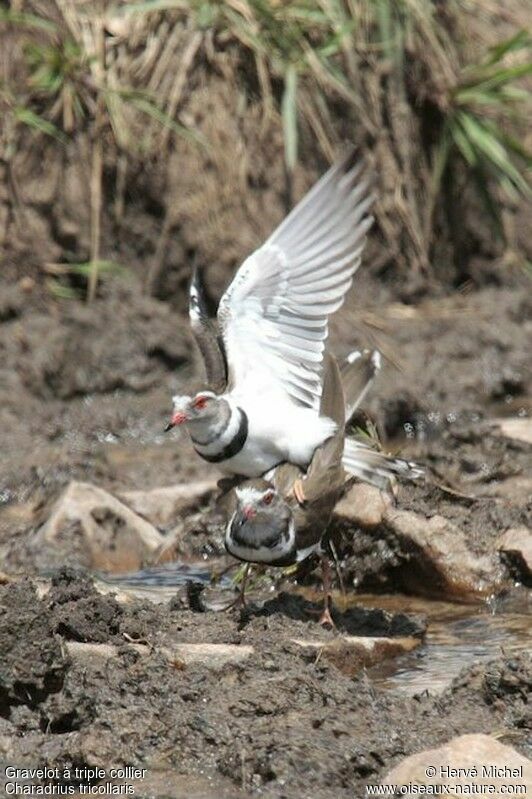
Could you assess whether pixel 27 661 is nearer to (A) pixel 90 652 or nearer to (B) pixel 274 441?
(A) pixel 90 652

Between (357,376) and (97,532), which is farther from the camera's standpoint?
(97,532)

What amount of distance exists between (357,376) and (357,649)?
1811 millimetres

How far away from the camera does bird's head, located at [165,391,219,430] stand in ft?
23.0

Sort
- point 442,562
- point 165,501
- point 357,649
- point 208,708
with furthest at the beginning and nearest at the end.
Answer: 1. point 165,501
2. point 442,562
3. point 357,649
4. point 208,708

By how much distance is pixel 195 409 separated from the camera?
703 cm

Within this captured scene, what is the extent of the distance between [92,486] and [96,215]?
2.85 metres

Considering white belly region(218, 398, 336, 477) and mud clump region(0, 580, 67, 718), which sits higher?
mud clump region(0, 580, 67, 718)

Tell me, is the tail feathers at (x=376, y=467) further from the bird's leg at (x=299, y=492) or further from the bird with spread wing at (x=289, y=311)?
the bird's leg at (x=299, y=492)

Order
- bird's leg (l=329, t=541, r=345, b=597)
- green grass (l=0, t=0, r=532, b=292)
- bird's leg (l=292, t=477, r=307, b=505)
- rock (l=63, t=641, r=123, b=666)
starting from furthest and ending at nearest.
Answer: green grass (l=0, t=0, r=532, b=292)
bird's leg (l=329, t=541, r=345, b=597)
bird's leg (l=292, t=477, r=307, b=505)
rock (l=63, t=641, r=123, b=666)

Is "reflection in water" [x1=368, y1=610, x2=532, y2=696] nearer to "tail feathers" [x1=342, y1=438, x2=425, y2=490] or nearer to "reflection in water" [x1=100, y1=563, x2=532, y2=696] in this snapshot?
"reflection in water" [x1=100, y1=563, x2=532, y2=696]

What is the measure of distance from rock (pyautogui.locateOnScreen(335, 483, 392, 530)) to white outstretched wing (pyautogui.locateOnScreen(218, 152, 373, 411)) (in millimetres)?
437

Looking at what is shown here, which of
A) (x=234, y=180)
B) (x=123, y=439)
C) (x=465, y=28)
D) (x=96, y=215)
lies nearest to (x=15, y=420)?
(x=123, y=439)

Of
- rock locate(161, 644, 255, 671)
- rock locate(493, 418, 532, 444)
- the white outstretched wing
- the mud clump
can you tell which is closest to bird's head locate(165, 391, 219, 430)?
the white outstretched wing

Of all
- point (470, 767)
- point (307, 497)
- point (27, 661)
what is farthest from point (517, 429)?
point (470, 767)
